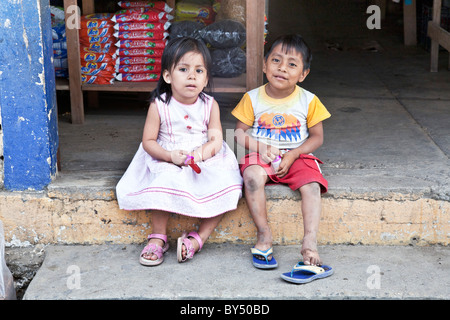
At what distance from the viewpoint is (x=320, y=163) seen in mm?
3160

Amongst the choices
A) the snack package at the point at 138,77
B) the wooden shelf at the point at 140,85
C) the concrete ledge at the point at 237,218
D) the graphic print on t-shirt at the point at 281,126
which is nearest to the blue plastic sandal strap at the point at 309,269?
the concrete ledge at the point at 237,218

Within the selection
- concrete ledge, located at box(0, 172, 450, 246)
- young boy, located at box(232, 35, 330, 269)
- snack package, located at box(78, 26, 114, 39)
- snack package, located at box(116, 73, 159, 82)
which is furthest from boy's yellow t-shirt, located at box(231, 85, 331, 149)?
snack package, located at box(78, 26, 114, 39)

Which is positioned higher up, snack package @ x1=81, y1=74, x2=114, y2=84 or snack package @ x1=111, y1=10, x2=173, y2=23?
snack package @ x1=111, y1=10, x2=173, y2=23

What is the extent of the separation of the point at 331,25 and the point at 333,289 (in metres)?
5.75

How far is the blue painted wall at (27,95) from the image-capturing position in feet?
8.84

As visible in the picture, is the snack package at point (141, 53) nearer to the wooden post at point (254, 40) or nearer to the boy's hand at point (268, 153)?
the wooden post at point (254, 40)

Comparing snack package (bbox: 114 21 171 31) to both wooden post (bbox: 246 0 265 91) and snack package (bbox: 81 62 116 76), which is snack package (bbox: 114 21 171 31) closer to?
snack package (bbox: 81 62 116 76)

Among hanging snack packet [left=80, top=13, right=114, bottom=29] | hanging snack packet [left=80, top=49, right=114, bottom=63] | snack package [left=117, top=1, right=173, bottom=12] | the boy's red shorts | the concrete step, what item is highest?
snack package [left=117, top=1, right=173, bottom=12]

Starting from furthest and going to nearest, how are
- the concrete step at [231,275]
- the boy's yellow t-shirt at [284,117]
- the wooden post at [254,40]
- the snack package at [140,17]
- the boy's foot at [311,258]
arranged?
the snack package at [140,17]
the wooden post at [254,40]
the boy's yellow t-shirt at [284,117]
the boy's foot at [311,258]
the concrete step at [231,275]

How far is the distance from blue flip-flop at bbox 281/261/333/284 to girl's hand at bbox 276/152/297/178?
0.46 metres

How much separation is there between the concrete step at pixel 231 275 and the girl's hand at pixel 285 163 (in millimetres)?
362

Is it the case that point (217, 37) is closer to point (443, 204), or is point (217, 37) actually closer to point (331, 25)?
point (443, 204)

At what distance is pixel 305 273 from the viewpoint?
8.68ft

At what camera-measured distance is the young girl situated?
2748mm
